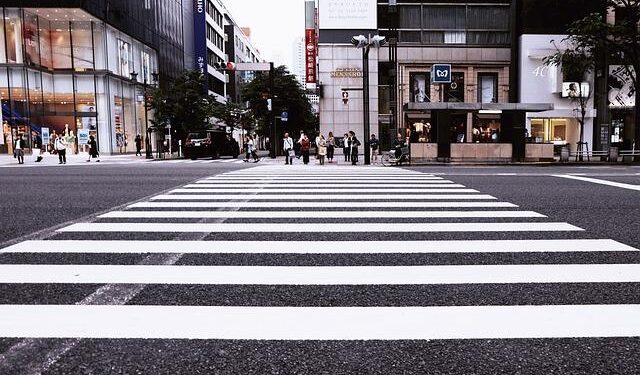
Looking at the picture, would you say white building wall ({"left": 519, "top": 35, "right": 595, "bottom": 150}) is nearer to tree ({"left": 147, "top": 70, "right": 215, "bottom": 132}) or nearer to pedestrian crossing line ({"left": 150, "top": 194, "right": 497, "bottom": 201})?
tree ({"left": 147, "top": 70, "right": 215, "bottom": 132})

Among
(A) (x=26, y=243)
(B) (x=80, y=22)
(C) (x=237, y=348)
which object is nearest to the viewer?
(C) (x=237, y=348)

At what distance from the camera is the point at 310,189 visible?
1167 centimetres

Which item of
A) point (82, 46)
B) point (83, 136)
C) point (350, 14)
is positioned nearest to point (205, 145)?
point (83, 136)

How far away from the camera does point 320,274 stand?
4.47m

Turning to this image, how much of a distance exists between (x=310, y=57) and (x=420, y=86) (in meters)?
9.39

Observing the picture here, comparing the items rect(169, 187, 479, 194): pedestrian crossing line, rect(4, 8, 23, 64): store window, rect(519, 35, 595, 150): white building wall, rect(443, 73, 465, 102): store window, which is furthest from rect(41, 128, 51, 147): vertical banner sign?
rect(519, 35, 595, 150): white building wall

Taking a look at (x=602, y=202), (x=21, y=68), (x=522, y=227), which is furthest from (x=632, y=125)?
(x=21, y=68)

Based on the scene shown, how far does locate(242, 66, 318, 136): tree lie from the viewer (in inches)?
1785

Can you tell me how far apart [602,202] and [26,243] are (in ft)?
30.2

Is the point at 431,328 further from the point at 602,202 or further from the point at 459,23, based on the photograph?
the point at 459,23

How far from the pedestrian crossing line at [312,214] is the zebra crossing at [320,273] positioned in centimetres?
3

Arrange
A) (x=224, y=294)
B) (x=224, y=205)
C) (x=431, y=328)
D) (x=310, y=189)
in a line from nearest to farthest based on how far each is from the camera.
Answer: (x=431, y=328), (x=224, y=294), (x=224, y=205), (x=310, y=189)

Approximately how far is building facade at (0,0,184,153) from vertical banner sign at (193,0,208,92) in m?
20.0

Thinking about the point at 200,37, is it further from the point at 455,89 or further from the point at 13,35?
the point at 455,89
